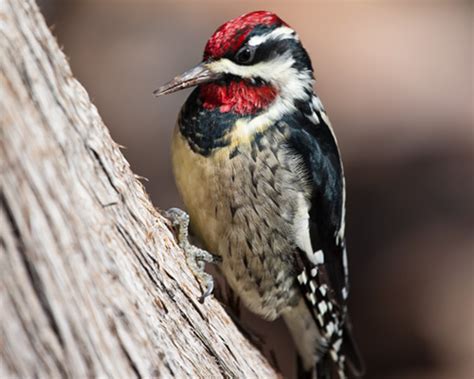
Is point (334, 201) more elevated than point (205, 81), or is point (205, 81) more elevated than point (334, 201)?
point (205, 81)

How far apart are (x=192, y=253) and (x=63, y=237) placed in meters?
0.77

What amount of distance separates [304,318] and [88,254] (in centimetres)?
137

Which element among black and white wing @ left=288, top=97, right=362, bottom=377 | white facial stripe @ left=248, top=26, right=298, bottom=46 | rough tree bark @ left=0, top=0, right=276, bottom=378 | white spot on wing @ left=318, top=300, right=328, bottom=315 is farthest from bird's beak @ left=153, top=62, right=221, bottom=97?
white spot on wing @ left=318, top=300, right=328, bottom=315

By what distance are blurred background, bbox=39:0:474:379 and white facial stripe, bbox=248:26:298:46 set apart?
244 centimetres

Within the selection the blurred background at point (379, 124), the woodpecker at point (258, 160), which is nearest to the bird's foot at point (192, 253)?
the woodpecker at point (258, 160)

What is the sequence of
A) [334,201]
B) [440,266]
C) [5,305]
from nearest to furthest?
[5,305] → [334,201] → [440,266]

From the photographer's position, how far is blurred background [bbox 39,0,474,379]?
16.7 feet

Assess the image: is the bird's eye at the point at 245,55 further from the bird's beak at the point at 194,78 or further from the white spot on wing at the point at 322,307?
the white spot on wing at the point at 322,307

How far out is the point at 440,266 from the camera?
203 inches

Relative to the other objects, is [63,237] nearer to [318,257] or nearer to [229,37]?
[229,37]

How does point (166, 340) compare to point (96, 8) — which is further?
point (96, 8)

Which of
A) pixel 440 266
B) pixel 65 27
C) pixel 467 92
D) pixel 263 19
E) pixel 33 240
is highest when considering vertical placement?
pixel 263 19

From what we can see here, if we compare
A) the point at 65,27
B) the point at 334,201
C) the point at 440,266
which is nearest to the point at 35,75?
the point at 334,201

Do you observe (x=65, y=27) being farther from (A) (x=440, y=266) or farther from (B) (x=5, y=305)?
(B) (x=5, y=305)
